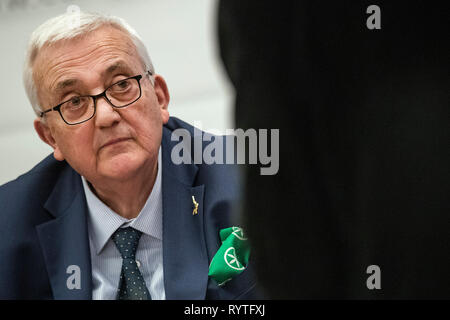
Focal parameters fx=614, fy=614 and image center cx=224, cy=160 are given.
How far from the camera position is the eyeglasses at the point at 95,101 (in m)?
1.43

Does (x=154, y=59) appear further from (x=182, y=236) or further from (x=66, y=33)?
(x=182, y=236)

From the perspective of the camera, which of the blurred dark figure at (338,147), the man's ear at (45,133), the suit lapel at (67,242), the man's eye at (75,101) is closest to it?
the blurred dark figure at (338,147)

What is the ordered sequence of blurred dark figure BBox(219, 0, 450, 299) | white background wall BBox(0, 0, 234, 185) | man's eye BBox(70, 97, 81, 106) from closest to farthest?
1. blurred dark figure BBox(219, 0, 450, 299)
2. man's eye BBox(70, 97, 81, 106)
3. white background wall BBox(0, 0, 234, 185)

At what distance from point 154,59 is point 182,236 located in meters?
0.63

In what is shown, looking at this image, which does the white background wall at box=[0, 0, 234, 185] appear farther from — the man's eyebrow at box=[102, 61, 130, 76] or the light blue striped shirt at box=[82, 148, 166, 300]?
the light blue striped shirt at box=[82, 148, 166, 300]

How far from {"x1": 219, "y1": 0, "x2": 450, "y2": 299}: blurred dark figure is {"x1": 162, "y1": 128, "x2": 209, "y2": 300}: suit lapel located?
3.15ft

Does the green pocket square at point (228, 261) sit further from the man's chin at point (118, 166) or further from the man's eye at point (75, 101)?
the man's eye at point (75, 101)

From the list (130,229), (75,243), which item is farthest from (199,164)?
(75,243)

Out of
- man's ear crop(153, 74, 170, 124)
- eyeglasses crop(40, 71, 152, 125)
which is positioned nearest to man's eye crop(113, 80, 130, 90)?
eyeglasses crop(40, 71, 152, 125)

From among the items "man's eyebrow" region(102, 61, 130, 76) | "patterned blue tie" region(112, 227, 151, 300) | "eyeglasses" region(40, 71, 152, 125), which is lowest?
"patterned blue tie" region(112, 227, 151, 300)

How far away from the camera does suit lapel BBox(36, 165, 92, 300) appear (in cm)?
134

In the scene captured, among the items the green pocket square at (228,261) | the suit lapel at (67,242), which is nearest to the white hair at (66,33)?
the suit lapel at (67,242)

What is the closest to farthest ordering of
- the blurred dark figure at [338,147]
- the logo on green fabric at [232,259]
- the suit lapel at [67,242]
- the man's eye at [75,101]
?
1. the blurred dark figure at [338,147]
2. the logo on green fabric at [232,259]
3. the suit lapel at [67,242]
4. the man's eye at [75,101]

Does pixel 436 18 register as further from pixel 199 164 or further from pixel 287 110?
pixel 199 164
